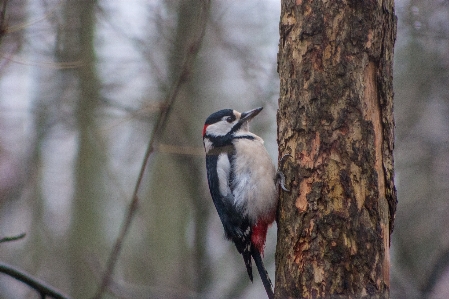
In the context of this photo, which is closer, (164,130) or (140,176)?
(140,176)

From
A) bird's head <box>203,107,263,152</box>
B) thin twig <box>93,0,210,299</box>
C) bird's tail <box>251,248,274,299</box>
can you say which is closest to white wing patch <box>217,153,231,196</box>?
bird's head <box>203,107,263,152</box>

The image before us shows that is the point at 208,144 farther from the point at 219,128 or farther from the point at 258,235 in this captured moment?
the point at 258,235

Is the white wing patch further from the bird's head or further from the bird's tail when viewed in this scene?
the bird's tail

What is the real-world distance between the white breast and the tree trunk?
1.20ft

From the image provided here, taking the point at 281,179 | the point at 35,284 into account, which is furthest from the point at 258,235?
the point at 35,284

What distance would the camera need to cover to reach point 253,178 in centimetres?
342

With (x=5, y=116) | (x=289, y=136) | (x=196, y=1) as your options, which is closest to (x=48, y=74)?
(x=5, y=116)

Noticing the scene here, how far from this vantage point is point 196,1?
5973 mm

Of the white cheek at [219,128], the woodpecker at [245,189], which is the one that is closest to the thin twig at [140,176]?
the woodpecker at [245,189]

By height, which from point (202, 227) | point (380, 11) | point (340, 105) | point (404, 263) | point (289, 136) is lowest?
point (404, 263)

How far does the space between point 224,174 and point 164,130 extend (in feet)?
6.37

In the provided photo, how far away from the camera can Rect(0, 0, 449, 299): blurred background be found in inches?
216

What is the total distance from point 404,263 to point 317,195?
3309mm

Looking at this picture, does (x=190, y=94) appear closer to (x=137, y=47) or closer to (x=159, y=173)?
(x=137, y=47)
